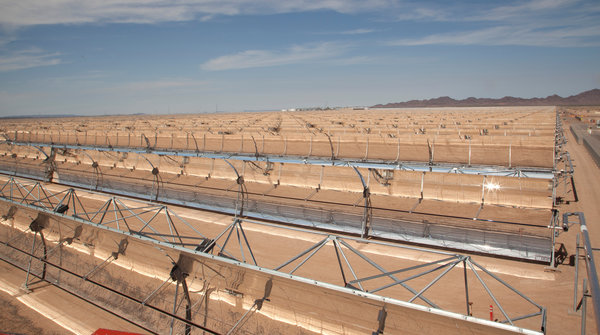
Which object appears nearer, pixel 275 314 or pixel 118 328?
pixel 275 314

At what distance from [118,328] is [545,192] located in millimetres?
14983

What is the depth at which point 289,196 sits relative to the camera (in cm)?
1661

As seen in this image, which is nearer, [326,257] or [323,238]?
[326,257]

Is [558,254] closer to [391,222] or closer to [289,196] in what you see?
[391,222]

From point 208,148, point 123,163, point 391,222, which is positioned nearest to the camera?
point 391,222

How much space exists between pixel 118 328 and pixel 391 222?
992 cm

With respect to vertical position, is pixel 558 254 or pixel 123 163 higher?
pixel 123 163

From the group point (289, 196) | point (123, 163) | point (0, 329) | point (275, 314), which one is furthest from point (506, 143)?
point (123, 163)

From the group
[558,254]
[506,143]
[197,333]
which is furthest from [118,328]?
[506,143]

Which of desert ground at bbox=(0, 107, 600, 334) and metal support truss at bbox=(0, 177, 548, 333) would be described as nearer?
metal support truss at bbox=(0, 177, 548, 333)

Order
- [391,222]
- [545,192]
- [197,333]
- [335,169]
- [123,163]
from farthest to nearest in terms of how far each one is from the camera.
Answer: [123,163]
[335,169]
[391,222]
[545,192]
[197,333]

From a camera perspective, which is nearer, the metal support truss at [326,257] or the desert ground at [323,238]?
the metal support truss at [326,257]

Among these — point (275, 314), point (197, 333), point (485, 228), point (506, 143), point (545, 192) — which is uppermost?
point (506, 143)

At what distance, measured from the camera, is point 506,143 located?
761 inches
